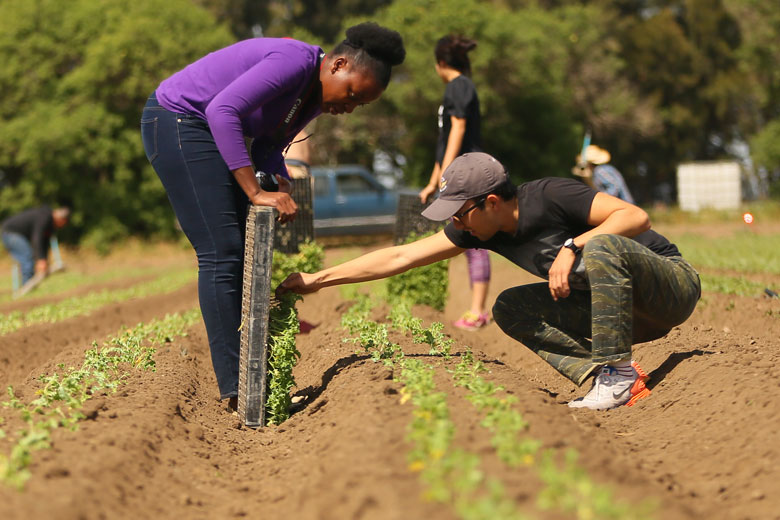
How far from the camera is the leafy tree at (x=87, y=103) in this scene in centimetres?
2231

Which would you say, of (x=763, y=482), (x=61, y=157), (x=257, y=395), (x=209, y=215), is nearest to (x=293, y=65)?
(x=209, y=215)

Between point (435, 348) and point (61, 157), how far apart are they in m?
19.8

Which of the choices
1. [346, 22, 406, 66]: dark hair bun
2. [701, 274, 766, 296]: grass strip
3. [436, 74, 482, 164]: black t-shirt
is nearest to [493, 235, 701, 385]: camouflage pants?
[346, 22, 406, 66]: dark hair bun

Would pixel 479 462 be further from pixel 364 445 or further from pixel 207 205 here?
pixel 207 205

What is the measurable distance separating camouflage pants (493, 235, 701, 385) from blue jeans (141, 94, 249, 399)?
144 cm

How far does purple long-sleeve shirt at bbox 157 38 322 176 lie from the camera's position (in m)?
3.84

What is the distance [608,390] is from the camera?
432 cm

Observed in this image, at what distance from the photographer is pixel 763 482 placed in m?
3.02

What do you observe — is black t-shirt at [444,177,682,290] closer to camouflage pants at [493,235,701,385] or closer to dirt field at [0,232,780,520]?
camouflage pants at [493,235,701,385]

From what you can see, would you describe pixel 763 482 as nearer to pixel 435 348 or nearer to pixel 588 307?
pixel 588 307

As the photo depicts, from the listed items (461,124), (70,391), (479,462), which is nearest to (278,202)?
(70,391)

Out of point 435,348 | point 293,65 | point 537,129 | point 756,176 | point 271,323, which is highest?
point 293,65

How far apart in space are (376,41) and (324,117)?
22984 millimetres

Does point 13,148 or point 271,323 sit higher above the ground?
point 271,323
